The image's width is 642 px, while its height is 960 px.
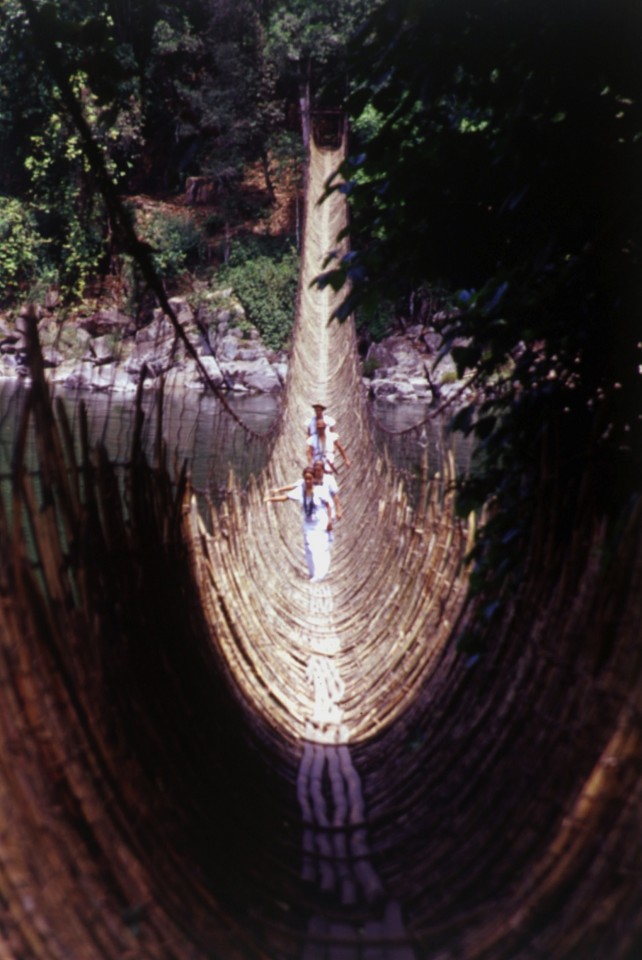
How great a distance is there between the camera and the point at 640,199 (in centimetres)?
160

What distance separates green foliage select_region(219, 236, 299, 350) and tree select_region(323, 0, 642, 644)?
14.6 meters

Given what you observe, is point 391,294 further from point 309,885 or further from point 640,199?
point 309,885

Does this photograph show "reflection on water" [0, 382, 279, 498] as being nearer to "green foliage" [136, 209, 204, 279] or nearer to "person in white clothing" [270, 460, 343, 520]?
"person in white clothing" [270, 460, 343, 520]

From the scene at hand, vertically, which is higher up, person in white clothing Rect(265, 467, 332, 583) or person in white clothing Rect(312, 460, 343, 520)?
person in white clothing Rect(312, 460, 343, 520)

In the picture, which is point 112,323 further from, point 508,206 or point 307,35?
A: point 307,35

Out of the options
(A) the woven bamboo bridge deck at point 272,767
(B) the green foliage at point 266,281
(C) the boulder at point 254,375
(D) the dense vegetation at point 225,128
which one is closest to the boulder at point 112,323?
(A) the woven bamboo bridge deck at point 272,767

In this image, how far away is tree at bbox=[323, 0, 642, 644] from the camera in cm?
160

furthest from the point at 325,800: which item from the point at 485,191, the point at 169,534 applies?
the point at 485,191

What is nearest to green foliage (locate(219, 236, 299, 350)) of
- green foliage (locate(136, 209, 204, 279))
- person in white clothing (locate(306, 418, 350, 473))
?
green foliage (locate(136, 209, 204, 279))

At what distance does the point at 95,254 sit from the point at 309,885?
146 cm

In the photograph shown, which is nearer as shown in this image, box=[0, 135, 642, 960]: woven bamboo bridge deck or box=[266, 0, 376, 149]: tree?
box=[0, 135, 642, 960]: woven bamboo bridge deck

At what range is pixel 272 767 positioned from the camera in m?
2.10

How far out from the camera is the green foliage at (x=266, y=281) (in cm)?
1673

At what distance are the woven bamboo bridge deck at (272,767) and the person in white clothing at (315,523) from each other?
1.76 meters
